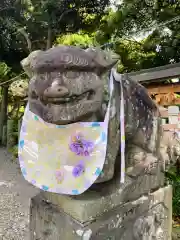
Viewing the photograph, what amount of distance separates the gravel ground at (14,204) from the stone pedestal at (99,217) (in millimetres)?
1693

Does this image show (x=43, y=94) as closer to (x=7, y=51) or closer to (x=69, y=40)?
(x=69, y=40)

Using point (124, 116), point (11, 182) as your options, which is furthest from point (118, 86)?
point (11, 182)

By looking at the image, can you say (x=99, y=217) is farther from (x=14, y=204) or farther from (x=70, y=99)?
(x=14, y=204)

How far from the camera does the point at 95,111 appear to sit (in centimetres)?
112

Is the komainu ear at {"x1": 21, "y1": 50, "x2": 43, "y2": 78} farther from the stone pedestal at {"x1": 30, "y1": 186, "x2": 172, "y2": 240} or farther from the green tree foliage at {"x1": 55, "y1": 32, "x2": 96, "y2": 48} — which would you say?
the green tree foliage at {"x1": 55, "y1": 32, "x2": 96, "y2": 48}

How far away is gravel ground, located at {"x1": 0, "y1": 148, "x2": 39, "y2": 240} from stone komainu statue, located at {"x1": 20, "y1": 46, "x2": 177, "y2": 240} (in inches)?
71.8

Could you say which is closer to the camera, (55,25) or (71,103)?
(71,103)

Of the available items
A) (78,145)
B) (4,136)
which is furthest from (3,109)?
(78,145)

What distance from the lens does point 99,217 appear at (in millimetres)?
1246

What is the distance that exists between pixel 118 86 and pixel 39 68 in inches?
17.4

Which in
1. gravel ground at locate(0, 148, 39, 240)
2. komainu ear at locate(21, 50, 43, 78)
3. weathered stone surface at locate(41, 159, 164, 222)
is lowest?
gravel ground at locate(0, 148, 39, 240)

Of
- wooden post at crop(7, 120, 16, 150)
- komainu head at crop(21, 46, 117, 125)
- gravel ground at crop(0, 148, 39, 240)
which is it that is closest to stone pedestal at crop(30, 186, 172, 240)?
komainu head at crop(21, 46, 117, 125)

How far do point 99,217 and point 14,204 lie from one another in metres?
3.08

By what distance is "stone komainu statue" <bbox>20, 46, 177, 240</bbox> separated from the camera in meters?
1.06
